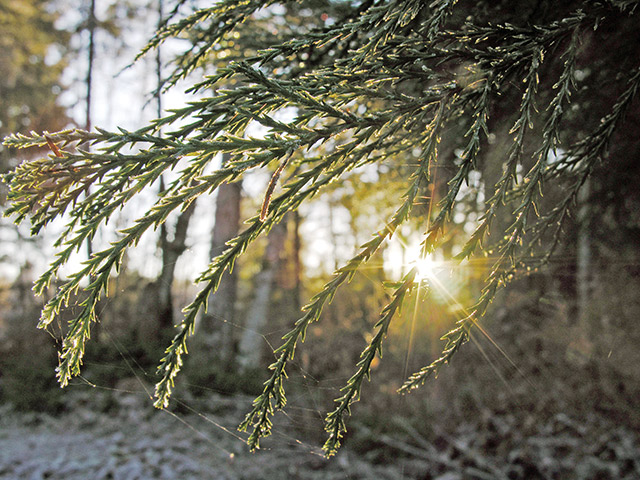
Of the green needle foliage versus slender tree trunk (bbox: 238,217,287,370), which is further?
slender tree trunk (bbox: 238,217,287,370)

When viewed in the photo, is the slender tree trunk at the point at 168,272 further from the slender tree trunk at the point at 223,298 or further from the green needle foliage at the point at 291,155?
the green needle foliage at the point at 291,155

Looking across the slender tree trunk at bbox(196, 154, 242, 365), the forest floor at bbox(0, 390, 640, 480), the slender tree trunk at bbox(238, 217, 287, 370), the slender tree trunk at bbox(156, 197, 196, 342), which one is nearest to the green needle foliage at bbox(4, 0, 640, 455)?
the forest floor at bbox(0, 390, 640, 480)

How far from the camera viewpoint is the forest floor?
4105 millimetres

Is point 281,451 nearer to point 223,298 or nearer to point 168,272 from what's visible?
point 223,298

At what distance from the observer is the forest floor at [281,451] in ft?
13.5

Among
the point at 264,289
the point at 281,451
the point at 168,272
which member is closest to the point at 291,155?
the point at 281,451

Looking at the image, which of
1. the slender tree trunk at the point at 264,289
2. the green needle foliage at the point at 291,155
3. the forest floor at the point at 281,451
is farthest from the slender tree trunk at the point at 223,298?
the green needle foliage at the point at 291,155

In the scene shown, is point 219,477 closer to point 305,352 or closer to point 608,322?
point 305,352

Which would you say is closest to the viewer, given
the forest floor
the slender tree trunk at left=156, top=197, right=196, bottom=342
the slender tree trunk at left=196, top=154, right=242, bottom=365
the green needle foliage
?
the green needle foliage

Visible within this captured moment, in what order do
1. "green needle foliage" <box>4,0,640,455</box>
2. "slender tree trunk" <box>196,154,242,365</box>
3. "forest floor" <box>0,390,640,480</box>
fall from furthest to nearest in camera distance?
"slender tree trunk" <box>196,154,242,365</box>
"forest floor" <box>0,390,640,480</box>
"green needle foliage" <box>4,0,640,455</box>

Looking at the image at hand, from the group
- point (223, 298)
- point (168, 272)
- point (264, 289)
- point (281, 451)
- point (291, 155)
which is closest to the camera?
point (291, 155)

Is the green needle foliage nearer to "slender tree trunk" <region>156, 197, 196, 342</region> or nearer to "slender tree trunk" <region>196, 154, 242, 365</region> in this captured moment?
"slender tree trunk" <region>196, 154, 242, 365</region>

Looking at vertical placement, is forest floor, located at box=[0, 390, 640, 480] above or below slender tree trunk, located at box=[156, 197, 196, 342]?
below

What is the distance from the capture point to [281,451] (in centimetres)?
482
